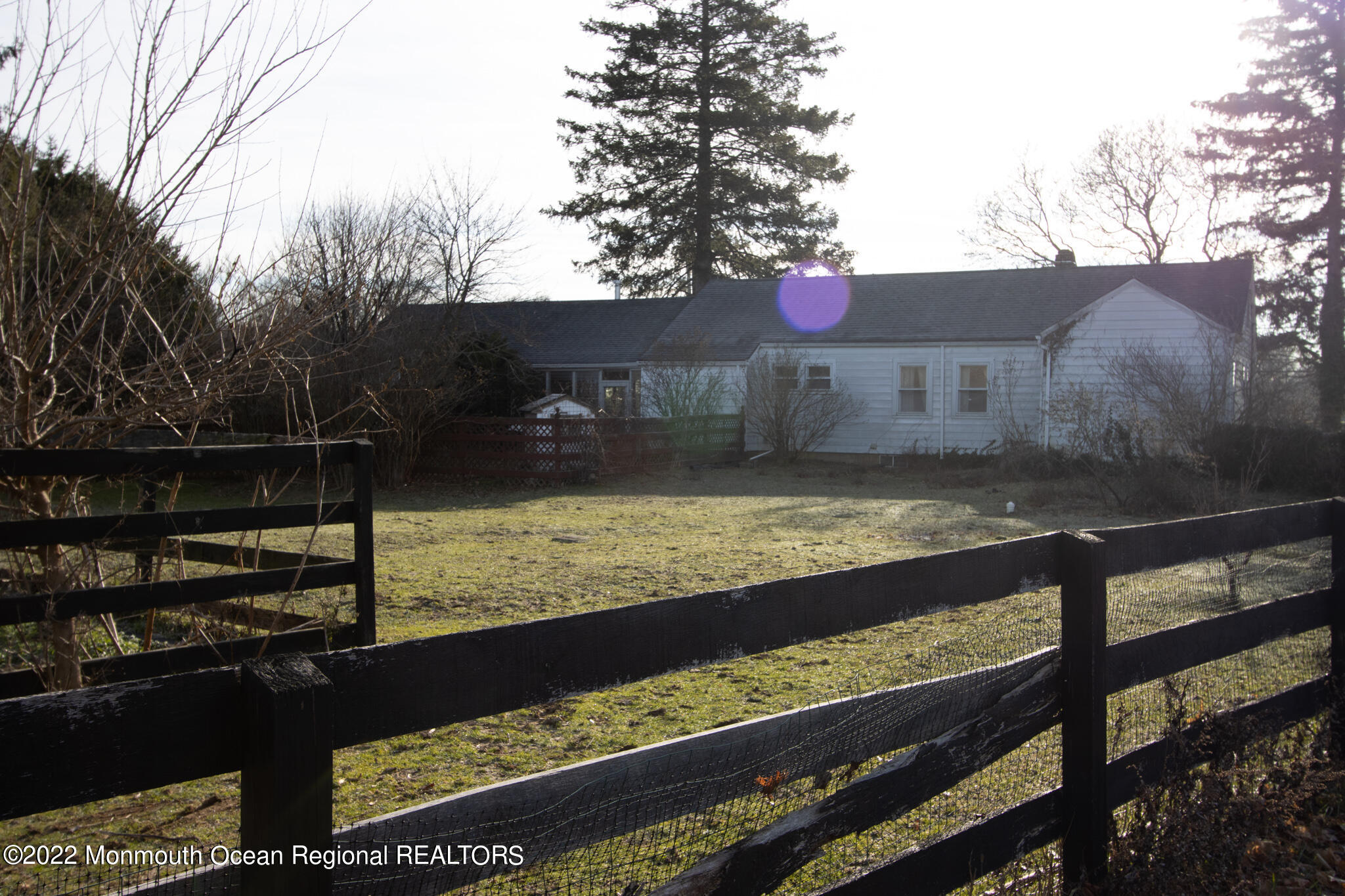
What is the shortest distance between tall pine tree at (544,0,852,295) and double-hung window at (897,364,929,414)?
13.7 meters

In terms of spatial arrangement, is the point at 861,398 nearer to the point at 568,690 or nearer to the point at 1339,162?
the point at 1339,162

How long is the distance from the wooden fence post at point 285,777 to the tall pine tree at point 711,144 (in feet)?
117

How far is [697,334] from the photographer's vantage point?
25312 millimetres

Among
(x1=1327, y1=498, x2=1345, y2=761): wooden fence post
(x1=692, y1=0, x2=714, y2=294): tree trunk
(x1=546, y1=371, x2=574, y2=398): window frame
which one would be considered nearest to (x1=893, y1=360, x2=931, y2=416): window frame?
(x1=546, y1=371, x2=574, y2=398): window frame

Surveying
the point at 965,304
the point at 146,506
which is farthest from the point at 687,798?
the point at 965,304

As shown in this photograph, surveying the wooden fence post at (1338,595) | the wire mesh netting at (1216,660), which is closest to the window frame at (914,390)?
the wire mesh netting at (1216,660)

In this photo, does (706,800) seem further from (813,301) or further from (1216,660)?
(813,301)

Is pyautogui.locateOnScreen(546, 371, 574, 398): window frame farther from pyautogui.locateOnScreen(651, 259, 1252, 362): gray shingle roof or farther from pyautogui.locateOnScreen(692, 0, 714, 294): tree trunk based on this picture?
pyautogui.locateOnScreen(692, 0, 714, 294): tree trunk

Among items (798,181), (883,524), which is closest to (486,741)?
(883,524)

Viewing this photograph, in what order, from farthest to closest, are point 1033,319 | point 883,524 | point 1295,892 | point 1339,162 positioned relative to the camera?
1. point 1339,162
2. point 1033,319
3. point 883,524
4. point 1295,892

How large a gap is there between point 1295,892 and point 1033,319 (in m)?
21.3

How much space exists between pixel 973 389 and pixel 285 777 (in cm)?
2297

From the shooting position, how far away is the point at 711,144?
35.7m

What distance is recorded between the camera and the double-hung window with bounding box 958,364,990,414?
22.8 metres
